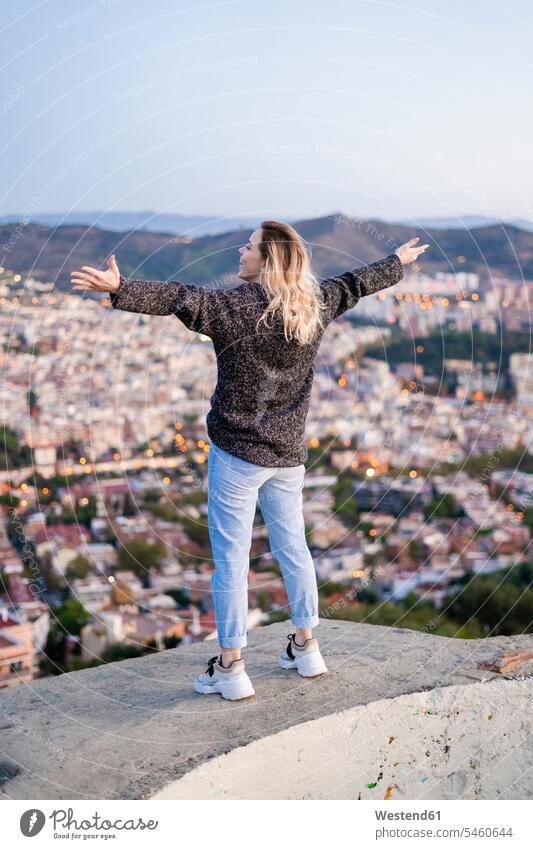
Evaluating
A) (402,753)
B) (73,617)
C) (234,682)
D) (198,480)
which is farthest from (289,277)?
(198,480)

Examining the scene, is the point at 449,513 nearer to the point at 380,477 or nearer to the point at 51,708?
the point at 380,477

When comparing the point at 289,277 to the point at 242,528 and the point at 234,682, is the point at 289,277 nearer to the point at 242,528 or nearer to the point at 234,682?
the point at 242,528

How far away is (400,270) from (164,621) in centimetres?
1000

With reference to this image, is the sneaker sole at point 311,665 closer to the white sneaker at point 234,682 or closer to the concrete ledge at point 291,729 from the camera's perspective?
the concrete ledge at point 291,729

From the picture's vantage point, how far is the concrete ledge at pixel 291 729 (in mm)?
2740

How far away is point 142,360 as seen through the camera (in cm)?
1648

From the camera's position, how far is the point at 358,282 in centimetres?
303

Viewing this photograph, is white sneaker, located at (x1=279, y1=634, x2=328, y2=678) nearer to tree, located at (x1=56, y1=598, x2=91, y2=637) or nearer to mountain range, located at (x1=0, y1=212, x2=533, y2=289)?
mountain range, located at (x1=0, y1=212, x2=533, y2=289)

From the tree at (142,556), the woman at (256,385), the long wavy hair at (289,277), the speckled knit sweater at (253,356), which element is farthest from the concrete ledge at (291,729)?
the tree at (142,556)

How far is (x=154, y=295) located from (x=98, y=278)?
0.55ft

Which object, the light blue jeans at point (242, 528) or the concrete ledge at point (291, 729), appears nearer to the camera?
the concrete ledge at point (291, 729)

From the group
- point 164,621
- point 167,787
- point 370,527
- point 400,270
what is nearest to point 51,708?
point 167,787

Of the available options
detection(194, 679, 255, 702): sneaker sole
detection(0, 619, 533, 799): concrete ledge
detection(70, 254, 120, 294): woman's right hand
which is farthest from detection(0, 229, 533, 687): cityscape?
detection(70, 254, 120, 294): woman's right hand
